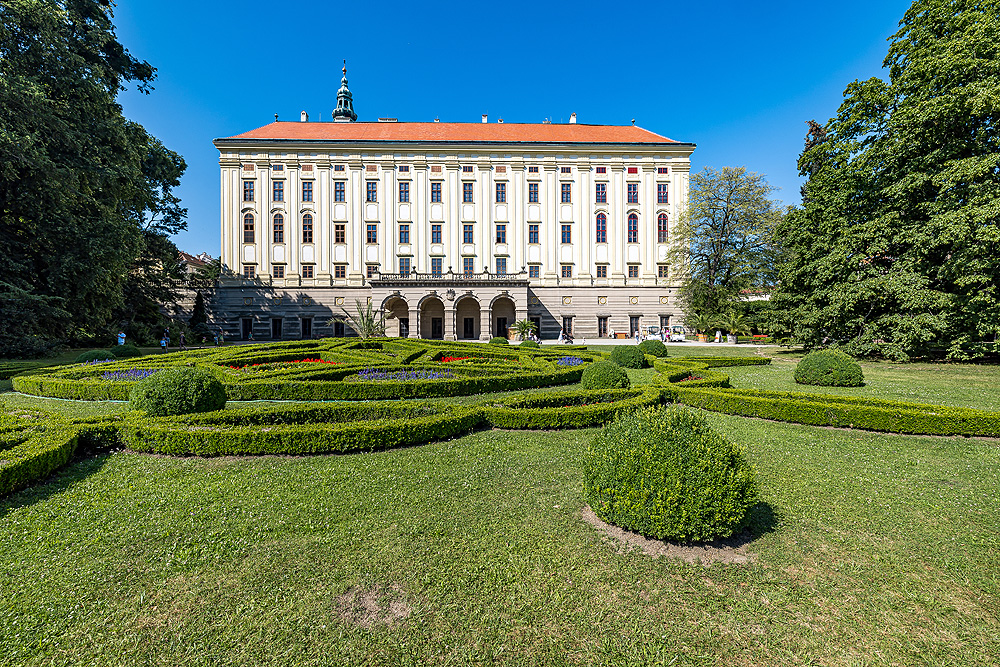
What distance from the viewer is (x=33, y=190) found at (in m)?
16.8

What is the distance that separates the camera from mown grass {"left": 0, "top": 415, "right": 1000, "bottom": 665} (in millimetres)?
2648

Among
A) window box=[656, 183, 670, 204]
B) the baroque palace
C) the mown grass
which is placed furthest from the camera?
window box=[656, 183, 670, 204]

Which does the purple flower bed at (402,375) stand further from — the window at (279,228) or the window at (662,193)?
the window at (662,193)

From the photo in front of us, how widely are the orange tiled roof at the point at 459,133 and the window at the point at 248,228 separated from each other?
7.41m

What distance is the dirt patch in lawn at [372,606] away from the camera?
2871 mm

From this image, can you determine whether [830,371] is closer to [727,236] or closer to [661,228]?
[727,236]

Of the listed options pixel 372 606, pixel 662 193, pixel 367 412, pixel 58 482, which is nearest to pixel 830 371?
pixel 367 412

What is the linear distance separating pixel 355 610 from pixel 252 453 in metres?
4.34

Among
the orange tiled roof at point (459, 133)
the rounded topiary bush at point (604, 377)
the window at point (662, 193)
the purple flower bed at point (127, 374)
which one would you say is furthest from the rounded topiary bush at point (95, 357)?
the window at point (662, 193)

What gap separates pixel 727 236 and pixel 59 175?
4220 cm

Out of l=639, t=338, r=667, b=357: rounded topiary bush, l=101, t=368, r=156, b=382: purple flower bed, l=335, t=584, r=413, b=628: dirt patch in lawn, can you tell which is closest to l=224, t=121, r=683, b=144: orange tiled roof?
l=639, t=338, r=667, b=357: rounded topiary bush

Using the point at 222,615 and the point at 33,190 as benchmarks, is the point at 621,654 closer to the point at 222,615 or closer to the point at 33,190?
the point at 222,615

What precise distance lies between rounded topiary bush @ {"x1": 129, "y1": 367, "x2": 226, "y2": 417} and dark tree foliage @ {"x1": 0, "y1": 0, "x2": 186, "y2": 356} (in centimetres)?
1537

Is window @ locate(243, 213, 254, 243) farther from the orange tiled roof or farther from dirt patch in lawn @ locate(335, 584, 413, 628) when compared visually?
dirt patch in lawn @ locate(335, 584, 413, 628)
